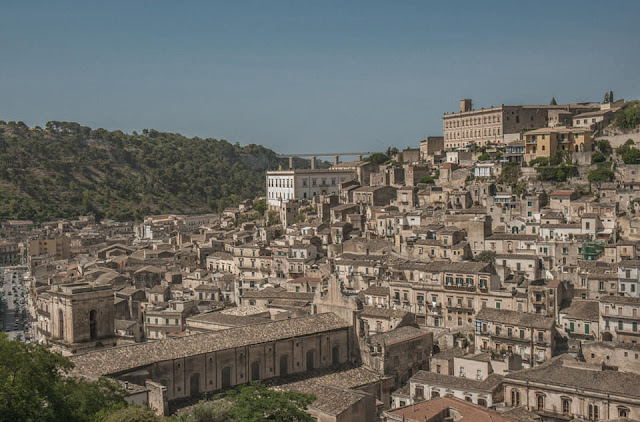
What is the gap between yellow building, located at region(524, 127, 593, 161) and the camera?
6456cm

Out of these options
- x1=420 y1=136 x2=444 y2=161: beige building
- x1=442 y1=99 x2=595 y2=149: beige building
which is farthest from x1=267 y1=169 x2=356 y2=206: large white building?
x1=442 y1=99 x2=595 y2=149: beige building

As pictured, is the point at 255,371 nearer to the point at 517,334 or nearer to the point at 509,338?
the point at 509,338

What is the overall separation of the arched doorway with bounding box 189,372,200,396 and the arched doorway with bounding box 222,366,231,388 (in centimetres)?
120

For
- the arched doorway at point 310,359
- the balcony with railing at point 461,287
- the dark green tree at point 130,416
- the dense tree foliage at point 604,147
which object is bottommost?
the arched doorway at point 310,359

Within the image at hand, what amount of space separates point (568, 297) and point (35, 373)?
3060 centimetres

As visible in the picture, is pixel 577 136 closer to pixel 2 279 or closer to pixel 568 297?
pixel 568 297

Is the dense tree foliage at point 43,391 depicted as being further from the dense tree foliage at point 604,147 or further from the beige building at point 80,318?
the dense tree foliage at point 604,147

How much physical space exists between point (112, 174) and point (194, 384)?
371 feet

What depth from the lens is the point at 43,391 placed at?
20.4 meters

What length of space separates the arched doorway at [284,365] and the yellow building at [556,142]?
41285mm

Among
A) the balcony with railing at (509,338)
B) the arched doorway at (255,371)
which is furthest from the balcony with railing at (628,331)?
the arched doorway at (255,371)

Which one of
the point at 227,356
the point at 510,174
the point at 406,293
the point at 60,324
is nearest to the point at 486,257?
the point at 406,293

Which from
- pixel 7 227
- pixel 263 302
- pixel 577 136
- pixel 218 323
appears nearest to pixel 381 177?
pixel 577 136

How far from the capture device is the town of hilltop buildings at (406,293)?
29266 mm
